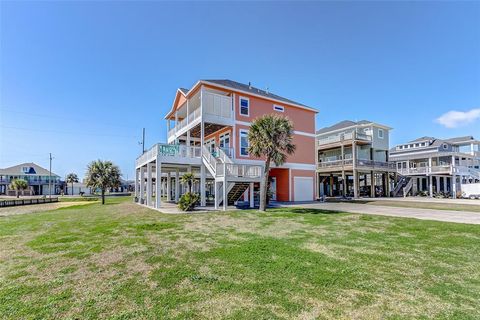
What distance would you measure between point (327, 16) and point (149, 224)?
1737 cm

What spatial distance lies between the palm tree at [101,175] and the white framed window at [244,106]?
1676 cm

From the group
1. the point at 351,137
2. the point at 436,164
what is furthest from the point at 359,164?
the point at 436,164

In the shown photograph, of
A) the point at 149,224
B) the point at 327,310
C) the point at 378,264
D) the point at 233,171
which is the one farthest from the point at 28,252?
the point at 233,171

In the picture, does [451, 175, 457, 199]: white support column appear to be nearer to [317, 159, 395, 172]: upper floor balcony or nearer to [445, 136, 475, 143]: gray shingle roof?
[317, 159, 395, 172]: upper floor balcony

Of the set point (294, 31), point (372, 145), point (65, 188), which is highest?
point (294, 31)

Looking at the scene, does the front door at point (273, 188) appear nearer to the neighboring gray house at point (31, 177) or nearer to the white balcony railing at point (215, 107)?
the white balcony railing at point (215, 107)

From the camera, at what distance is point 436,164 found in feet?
125

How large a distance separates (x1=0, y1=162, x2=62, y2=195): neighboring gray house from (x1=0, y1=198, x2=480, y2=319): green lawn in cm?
7197

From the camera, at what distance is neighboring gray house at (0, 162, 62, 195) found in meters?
64.0

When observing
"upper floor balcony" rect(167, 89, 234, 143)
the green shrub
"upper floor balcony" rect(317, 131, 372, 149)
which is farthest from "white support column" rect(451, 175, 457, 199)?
the green shrub

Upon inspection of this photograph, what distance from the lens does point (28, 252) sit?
701 centimetres

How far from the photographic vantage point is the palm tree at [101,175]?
27172 mm

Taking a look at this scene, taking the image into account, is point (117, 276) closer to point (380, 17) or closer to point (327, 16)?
point (327, 16)

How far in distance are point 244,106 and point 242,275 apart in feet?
61.6
